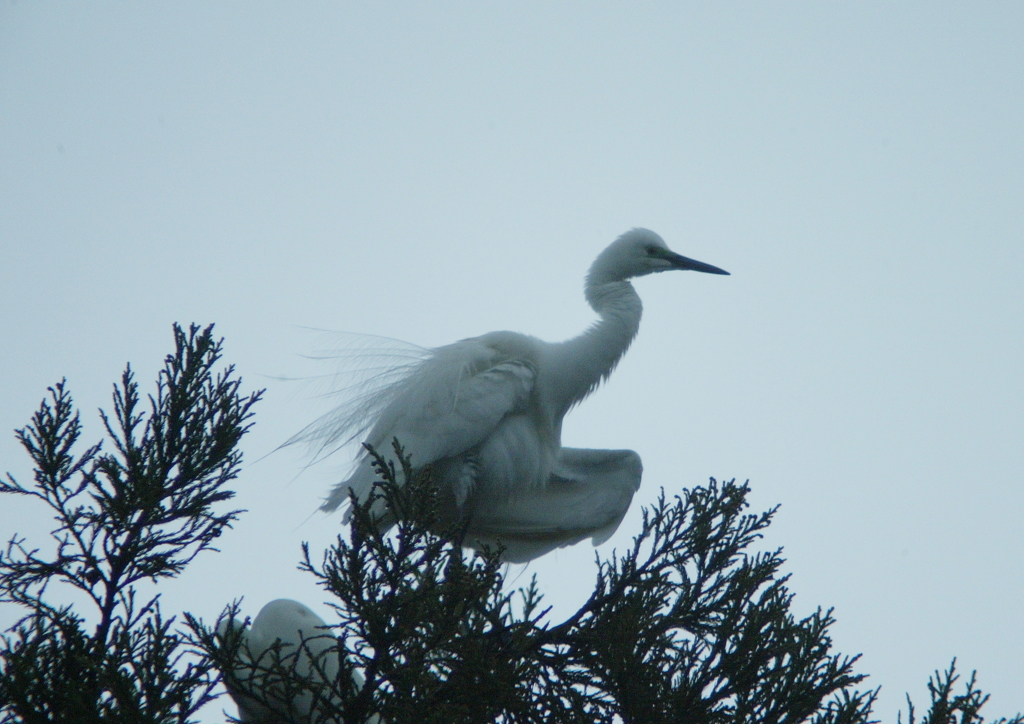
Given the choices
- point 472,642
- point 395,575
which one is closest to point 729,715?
point 472,642

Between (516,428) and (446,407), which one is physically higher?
(446,407)

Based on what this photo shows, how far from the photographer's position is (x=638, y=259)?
624cm

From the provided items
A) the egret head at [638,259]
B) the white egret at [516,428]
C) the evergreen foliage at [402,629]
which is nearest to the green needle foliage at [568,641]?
the evergreen foliage at [402,629]

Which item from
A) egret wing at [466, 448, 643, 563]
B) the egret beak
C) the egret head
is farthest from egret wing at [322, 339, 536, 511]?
the egret beak

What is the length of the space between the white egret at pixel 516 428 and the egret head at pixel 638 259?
11mm

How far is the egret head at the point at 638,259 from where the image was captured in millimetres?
6203

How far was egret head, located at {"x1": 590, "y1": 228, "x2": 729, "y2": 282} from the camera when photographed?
620 centimetres

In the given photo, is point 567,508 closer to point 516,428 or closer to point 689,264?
point 516,428

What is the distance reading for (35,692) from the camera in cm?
256

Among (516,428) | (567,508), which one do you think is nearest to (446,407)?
(516,428)

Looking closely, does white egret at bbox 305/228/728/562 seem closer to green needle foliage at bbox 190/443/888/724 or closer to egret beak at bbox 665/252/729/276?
egret beak at bbox 665/252/729/276

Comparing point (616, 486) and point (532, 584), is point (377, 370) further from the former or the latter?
point (532, 584)

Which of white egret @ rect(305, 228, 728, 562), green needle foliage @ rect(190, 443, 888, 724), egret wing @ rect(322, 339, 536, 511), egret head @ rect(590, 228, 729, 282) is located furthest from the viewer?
egret head @ rect(590, 228, 729, 282)

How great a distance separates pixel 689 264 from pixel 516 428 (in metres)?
1.84
